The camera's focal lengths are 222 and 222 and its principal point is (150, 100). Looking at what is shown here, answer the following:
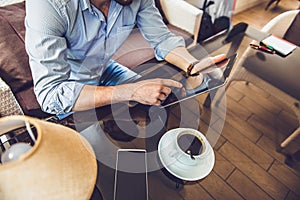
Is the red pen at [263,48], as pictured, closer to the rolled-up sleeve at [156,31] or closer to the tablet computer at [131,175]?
the rolled-up sleeve at [156,31]

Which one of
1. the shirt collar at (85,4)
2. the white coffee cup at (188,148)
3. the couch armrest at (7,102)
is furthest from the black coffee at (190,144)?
the couch armrest at (7,102)

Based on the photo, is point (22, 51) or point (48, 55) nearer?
point (48, 55)

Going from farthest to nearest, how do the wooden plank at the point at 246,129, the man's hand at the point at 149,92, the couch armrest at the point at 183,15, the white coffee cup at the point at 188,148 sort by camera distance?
the couch armrest at the point at 183,15
the wooden plank at the point at 246,129
the man's hand at the point at 149,92
the white coffee cup at the point at 188,148

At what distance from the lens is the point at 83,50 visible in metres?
0.90

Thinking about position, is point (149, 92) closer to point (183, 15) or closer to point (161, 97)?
point (161, 97)

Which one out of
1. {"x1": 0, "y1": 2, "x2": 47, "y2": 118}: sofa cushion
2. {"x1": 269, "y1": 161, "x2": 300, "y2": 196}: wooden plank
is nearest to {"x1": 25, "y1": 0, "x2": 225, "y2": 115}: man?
{"x1": 0, "y1": 2, "x2": 47, "y2": 118}: sofa cushion

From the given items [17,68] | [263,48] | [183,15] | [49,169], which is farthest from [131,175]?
[183,15]

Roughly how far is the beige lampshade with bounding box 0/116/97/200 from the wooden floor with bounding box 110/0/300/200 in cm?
37

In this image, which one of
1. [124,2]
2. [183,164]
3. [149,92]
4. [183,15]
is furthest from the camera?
[183,15]

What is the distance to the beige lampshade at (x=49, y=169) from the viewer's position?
312 millimetres

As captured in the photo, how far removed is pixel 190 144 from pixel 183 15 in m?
1.14

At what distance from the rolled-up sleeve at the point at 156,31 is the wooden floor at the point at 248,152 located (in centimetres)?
27

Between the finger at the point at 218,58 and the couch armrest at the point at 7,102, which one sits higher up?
the finger at the point at 218,58

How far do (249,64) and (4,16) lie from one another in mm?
1416
